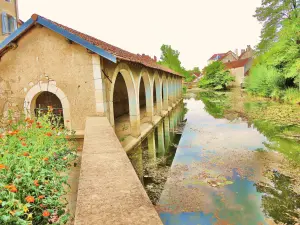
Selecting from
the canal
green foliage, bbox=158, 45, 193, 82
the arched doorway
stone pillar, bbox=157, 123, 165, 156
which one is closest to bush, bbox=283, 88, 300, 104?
the canal

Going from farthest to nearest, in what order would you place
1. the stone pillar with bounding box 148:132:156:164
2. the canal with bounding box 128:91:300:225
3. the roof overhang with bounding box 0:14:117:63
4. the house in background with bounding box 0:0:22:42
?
the house in background with bounding box 0:0:22:42
the stone pillar with bounding box 148:132:156:164
the roof overhang with bounding box 0:14:117:63
the canal with bounding box 128:91:300:225

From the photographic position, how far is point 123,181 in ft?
7.25

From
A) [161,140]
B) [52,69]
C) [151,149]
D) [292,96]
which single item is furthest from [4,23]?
[292,96]

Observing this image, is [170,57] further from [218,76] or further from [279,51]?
[279,51]

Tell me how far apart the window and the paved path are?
714 inches

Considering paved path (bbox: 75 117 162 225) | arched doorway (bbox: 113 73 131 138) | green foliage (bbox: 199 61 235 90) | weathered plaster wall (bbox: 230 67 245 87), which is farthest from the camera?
weathered plaster wall (bbox: 230 67 245 87)

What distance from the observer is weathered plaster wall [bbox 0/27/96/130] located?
242 inches

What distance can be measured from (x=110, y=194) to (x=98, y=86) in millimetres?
4549

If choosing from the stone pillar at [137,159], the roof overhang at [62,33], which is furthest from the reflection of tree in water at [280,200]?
the roof overhang at [62,33]

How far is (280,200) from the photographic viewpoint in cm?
441

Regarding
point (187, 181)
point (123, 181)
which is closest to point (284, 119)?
point (187, 181)

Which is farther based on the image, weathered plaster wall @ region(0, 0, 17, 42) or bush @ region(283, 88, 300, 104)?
bush @ region(283, 88, 300, 104)

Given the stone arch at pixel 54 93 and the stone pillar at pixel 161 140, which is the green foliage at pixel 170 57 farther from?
the stone arch at pixel 54 93

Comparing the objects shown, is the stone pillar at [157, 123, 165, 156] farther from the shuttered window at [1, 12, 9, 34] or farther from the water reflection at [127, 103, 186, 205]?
the shuttered window at [1, 12, 9, 34]
